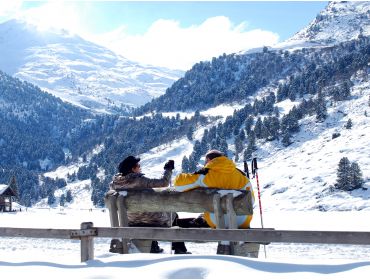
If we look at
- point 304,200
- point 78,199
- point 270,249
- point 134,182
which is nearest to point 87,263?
point 134,182

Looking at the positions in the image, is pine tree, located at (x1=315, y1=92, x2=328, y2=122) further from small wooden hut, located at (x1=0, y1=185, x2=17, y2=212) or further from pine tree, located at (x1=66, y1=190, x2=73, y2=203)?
small wooden hut, located at (x1=0, y1=185, x2=17, y2=212)

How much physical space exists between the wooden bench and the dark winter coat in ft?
0.63

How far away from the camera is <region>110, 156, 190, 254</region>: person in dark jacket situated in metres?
8.84

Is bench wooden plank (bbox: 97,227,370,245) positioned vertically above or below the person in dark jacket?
below

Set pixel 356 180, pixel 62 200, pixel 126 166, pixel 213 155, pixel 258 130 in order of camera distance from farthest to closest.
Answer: pixel 62 200 → pixel 258 130 → pixel 356 180 → pixel 126 166 → pixel 213 155

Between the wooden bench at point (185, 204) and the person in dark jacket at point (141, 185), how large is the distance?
0.21 metres

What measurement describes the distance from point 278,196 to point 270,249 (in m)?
74.3

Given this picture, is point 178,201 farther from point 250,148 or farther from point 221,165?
point 250,148

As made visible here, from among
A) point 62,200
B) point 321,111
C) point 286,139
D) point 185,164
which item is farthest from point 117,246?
point 62,200

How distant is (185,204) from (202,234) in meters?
1.15

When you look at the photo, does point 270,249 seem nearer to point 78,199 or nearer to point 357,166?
Result: point 357,166

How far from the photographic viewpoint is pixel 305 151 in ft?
392

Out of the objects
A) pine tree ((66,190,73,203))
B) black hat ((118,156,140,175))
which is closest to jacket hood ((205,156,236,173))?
black hat ((118,156,140,175))

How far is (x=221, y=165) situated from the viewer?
8.16 metres
